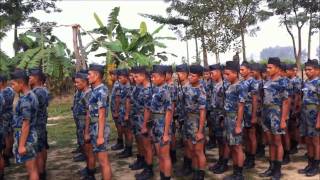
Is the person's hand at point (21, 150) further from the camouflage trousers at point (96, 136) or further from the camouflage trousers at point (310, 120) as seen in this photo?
the camouflage trousers at point (310, 120)

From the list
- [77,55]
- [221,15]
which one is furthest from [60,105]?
[77,55]

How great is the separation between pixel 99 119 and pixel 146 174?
1.70 m

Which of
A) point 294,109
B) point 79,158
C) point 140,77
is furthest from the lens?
point 79,158

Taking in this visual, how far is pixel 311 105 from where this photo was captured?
6730 mm

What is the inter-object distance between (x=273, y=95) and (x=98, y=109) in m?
2.83

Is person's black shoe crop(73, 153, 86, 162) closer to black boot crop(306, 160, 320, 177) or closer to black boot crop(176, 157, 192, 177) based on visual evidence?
black boot crop(176, 157, 192, 177)

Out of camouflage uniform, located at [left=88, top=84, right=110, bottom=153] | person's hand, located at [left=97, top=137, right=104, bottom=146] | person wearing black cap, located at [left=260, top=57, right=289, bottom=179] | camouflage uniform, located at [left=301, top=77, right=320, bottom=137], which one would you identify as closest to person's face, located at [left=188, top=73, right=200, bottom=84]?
person wearing black cap, located at [left=260, top=57, right=289, bottom=179]

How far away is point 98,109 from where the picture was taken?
19.2 feet

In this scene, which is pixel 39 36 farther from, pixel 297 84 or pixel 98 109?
pixel 297 84

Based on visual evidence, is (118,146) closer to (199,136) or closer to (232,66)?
(199,136)

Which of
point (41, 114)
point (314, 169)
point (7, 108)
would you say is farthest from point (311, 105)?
point (7, 108)

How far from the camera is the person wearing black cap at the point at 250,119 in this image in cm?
708

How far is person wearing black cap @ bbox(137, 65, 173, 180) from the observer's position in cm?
598

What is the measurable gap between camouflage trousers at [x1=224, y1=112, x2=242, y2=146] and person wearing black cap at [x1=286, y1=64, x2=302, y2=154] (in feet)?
7.20
